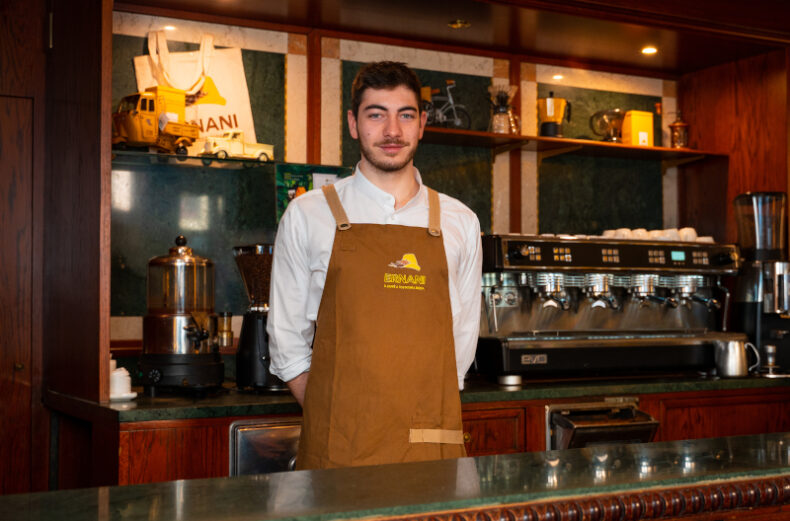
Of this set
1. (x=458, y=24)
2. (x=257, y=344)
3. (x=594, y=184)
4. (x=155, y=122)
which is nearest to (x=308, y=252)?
(x=257, y=344)

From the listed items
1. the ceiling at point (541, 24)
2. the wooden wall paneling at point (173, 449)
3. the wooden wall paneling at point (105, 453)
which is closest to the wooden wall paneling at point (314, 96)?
the ceiling at point (541, 24)

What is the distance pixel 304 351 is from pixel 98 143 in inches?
42.8

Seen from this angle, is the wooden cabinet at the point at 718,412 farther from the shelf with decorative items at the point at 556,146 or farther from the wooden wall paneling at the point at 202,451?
the wooden wall paneling at the point at 202,451

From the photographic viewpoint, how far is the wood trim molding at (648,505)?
1176 millimetres

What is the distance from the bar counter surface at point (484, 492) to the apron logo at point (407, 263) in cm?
88

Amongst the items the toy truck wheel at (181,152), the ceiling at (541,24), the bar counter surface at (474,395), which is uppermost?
the ceiling at (541,24)

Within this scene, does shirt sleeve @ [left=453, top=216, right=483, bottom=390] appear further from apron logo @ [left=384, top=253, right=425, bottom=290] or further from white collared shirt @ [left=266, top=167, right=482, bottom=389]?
apron logo @ [left=384, top=253, right=425, bottom=290]

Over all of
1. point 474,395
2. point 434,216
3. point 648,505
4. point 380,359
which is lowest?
point 474,395

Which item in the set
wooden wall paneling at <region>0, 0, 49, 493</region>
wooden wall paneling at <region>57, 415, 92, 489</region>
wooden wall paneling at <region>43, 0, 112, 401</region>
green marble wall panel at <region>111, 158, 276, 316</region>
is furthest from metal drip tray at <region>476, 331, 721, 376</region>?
wooden wall paneling at <region>0, 0, 49, 493</region>

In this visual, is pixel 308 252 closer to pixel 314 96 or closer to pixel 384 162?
pixel 384 162

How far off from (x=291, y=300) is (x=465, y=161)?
212cm

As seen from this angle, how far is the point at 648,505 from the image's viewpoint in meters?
1.27

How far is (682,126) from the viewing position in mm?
4688

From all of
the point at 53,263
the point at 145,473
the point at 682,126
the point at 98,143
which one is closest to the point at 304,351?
the point at 145,473
